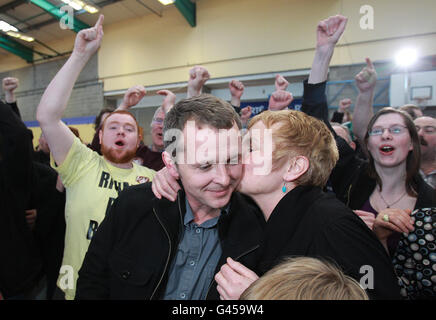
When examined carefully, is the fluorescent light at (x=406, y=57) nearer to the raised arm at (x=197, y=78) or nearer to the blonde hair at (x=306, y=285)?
the raised arm at (x=197, y=78)

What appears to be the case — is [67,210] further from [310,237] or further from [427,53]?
[427,53]

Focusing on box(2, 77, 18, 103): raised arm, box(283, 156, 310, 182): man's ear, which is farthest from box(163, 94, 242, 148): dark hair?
box(2, 77, 18, 103): raised arm

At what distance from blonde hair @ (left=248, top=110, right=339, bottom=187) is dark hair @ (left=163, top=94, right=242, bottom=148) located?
0.66 ft

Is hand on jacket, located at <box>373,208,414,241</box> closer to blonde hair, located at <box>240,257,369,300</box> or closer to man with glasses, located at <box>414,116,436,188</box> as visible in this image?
blonde hair, located at <box>240,257,369,300</box>

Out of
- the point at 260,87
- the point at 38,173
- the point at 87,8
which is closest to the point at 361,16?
the point at 260,87

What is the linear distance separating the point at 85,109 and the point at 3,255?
32.9ft

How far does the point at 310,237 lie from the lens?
3.00 ft

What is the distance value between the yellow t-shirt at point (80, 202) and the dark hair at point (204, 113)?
85 centimetres

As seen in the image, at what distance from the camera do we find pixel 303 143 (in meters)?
1.17

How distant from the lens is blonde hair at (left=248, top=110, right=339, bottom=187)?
114 centimetres

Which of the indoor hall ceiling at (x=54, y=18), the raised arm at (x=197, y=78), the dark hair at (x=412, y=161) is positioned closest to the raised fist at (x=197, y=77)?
the raised arm at (x=197, y=78)

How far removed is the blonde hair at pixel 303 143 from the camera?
1144 mm

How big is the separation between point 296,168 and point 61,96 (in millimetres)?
1419

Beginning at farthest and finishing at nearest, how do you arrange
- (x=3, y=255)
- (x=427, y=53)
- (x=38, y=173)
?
1. (x=427, y=53)
2. (x=38, y=173)
3. (x=3, y=255)
